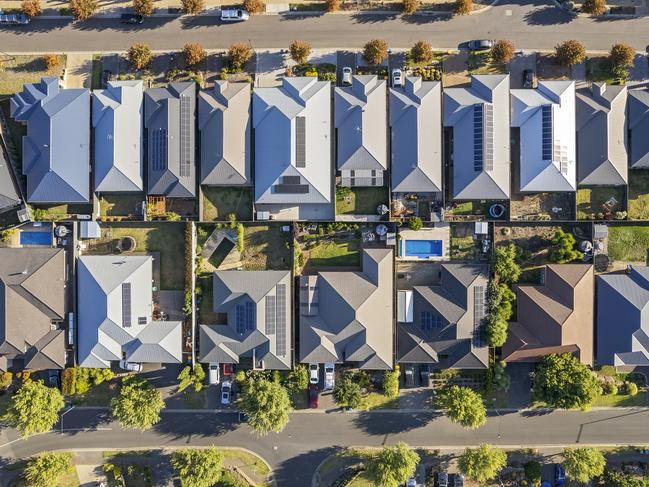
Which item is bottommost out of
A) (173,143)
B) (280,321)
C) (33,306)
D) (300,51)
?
(280,321)

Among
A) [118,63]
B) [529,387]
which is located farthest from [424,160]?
[118,63]

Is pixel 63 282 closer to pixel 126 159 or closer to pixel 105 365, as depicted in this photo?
pixel 105 365

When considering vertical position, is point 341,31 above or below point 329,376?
above

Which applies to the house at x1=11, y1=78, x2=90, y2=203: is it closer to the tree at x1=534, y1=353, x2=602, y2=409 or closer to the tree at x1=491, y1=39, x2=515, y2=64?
the tree at x1=491, y1=39, x2=515, y2=64

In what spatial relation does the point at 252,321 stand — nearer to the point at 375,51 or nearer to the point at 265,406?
the point at 265,406

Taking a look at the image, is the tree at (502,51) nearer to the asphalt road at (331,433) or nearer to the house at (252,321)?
the house at (252,321)

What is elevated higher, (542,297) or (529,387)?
(542,297)

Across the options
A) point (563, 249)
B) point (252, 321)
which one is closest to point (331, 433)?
point (252, 321)

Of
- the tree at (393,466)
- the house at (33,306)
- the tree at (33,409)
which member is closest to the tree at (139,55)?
the house at (33,306)
